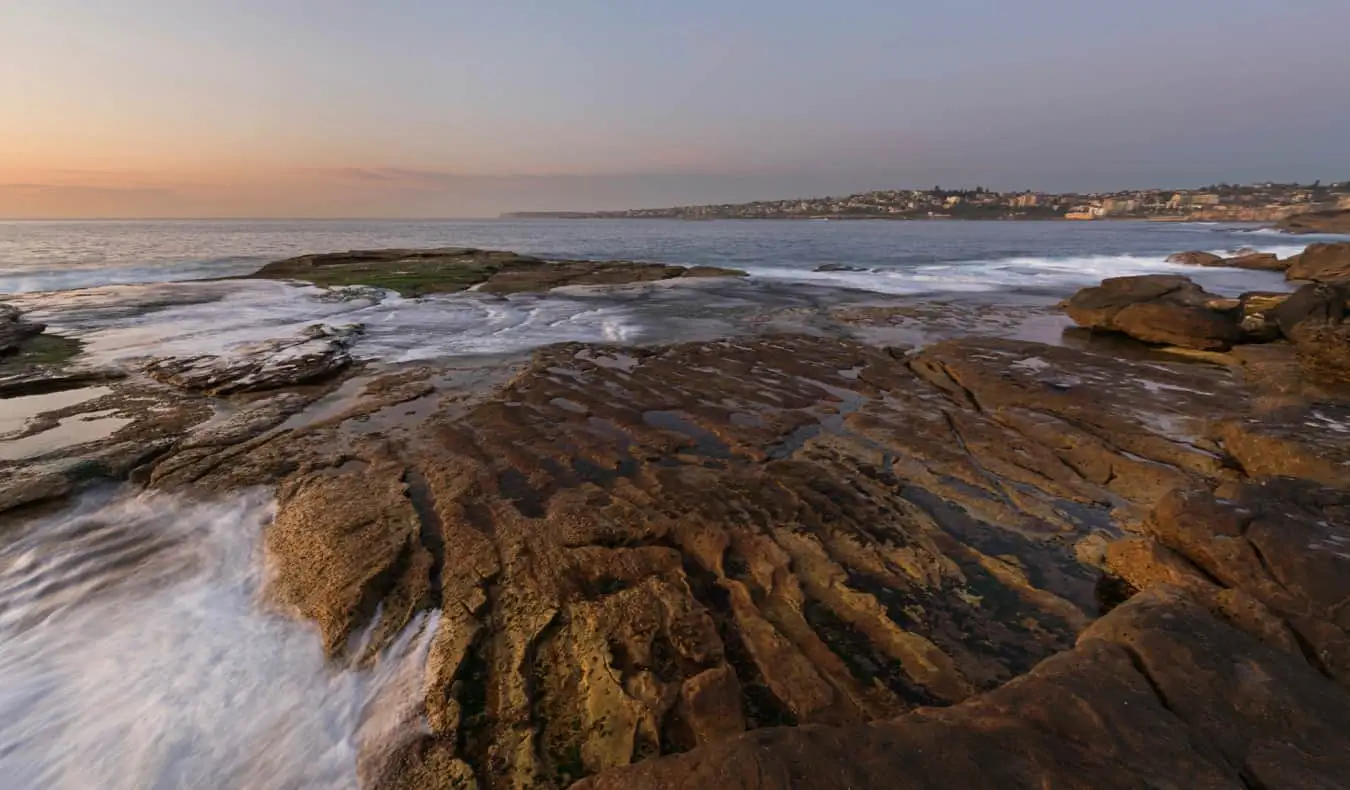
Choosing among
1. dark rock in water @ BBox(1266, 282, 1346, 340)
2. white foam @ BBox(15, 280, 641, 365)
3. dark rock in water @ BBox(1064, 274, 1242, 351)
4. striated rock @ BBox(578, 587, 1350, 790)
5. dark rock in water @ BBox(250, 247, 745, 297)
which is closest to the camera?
striated rock @ BBox(578, 587, 1350, 790)

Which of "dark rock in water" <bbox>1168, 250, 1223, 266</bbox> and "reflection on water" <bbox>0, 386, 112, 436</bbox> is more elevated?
"dark rock in water" <bbox>1168, 250, 1223, 266</bbox>

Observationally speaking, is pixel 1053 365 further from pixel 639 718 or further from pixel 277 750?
pixel 277 750

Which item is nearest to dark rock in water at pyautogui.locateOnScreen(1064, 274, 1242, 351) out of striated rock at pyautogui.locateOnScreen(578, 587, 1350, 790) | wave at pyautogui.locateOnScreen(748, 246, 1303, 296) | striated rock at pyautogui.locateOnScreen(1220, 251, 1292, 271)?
wave at pyautogui.locateOnScreen(748, 246, 1303, 296)

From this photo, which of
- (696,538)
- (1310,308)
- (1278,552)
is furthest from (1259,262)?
(696,538)

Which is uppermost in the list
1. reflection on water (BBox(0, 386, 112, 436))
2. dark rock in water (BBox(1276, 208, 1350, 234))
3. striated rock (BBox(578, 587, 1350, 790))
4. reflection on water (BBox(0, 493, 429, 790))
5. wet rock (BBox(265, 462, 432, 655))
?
dark rock in water (BBox(1276, 208, 1350, 234))

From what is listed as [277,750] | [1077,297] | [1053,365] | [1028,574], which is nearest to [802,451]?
[1028,574]

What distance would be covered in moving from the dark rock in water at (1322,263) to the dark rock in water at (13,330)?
46427mm

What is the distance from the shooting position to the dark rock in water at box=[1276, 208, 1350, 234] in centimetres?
7038

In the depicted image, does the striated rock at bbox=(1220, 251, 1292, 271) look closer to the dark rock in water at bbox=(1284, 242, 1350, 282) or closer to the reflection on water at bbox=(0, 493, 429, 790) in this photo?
the dark rock in water at bbox=(1284, 242, 1350, 282)

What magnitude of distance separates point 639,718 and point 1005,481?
18.1 ft

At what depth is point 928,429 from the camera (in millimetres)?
8852

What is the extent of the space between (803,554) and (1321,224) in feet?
355

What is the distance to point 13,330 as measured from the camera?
16.0 metres

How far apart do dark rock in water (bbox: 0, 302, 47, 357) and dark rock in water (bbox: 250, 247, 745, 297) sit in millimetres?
11707
